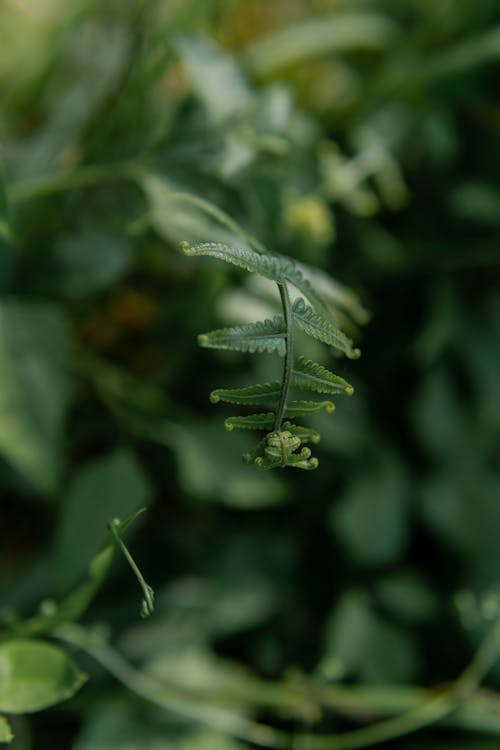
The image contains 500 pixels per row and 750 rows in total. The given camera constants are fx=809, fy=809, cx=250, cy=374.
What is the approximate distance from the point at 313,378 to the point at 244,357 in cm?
36

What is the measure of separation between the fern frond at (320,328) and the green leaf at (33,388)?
22 centimetres

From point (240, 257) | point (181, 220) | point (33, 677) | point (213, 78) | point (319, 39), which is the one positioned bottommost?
point (33, 677)

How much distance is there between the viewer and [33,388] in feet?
1.54

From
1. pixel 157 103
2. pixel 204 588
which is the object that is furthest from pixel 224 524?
pixel 157 103

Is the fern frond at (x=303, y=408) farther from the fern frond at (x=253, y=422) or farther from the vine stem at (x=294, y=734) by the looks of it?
the vine stem at (x=294, y=734)

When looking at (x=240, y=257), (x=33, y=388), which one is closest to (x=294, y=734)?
(x=33, y=388)

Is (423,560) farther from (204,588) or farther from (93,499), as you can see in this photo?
(93,499)

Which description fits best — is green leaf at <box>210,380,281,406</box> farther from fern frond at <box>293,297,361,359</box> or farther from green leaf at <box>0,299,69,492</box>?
green leaf at <box>0,299,69,492</box>

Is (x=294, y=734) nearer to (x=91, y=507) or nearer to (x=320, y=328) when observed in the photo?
(x=91, y=507)

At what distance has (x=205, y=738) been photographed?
0.53 metres

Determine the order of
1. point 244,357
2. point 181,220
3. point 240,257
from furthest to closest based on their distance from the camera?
point 244,357 → point 181,220 → point 240,257

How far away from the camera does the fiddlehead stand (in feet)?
0.89

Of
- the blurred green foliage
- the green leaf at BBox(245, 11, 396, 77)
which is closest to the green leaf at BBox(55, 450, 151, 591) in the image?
the blurred green foliage

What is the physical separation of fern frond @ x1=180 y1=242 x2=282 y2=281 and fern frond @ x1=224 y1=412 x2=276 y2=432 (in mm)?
49
